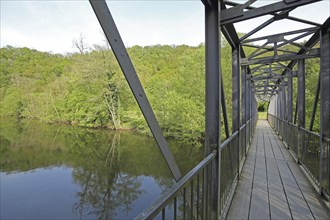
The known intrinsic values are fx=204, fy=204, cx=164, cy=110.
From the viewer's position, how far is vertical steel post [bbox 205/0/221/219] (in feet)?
6.04

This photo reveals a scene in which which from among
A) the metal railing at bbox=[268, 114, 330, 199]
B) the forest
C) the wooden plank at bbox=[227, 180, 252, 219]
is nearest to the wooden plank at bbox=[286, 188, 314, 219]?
the metal railing at bbox=[268, 114, 330, 199]

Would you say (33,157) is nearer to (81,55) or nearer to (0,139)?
(0,139)

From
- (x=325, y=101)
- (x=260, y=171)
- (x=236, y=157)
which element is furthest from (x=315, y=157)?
(x=236, y=157)

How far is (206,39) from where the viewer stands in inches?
73.5

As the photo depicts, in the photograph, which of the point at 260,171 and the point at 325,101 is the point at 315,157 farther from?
the point at 325,101

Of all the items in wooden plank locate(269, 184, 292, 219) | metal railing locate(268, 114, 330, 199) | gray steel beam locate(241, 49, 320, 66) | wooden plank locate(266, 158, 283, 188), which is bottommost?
wooden plank locate(266, 158, 283, 188)

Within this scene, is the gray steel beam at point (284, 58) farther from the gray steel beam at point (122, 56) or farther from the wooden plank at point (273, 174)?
the gray steel beam at point (122, 56)

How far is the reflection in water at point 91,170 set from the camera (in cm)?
738

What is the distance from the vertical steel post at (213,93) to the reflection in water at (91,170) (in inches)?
232

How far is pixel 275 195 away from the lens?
2.66 metres

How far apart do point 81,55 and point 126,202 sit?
15856 millimetres

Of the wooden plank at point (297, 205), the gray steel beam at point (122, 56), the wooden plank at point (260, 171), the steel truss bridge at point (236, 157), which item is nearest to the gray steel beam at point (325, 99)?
the steel truss bridge at point (236, 157)

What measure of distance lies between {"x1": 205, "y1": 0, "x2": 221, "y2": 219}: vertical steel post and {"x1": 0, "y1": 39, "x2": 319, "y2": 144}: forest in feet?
30.1

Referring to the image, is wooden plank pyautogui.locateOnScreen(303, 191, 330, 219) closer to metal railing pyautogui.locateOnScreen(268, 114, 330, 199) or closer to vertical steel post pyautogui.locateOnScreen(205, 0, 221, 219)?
metal railing pyautogui.locateOnScreen(268, 114, 330, 199)
